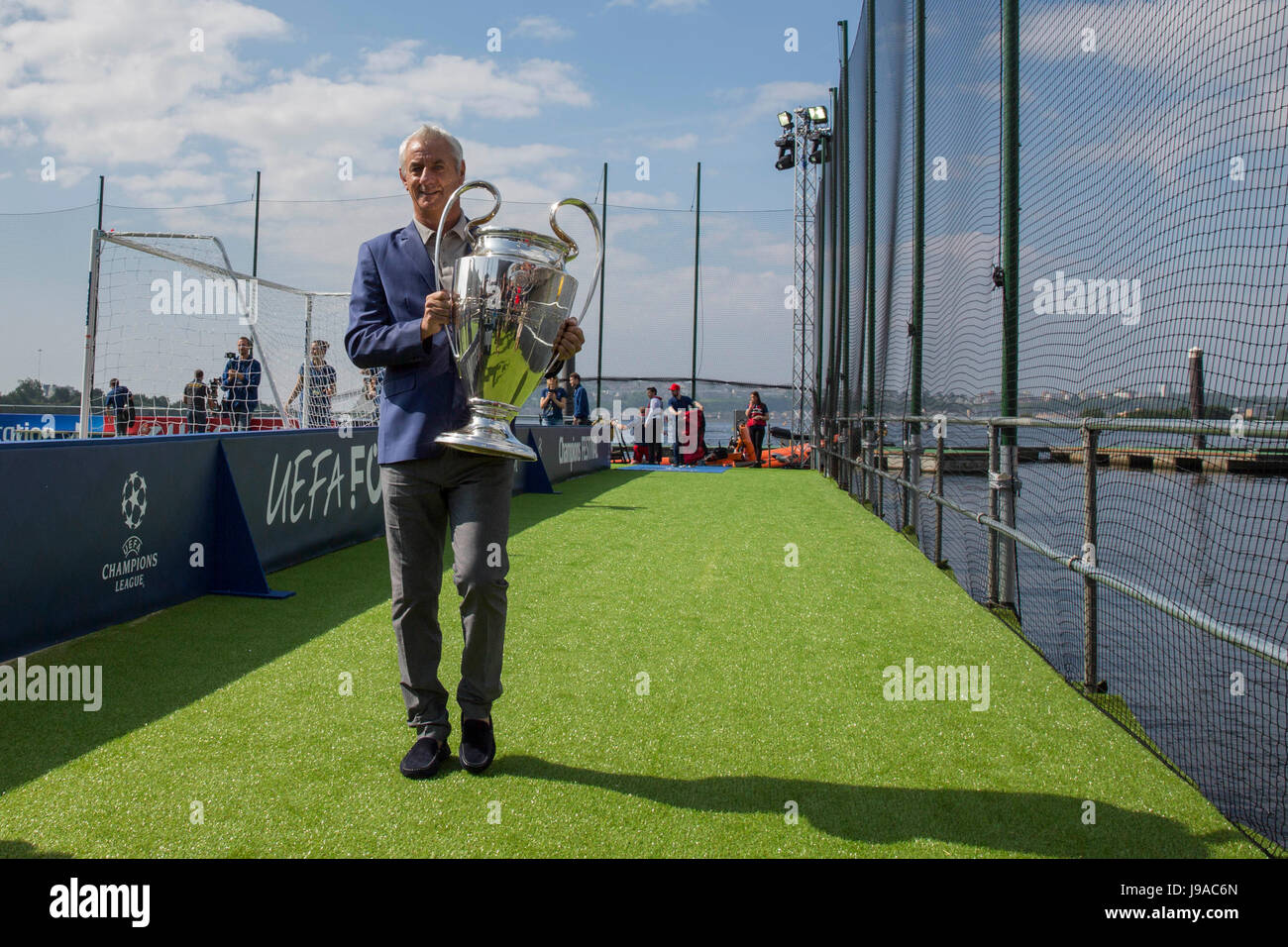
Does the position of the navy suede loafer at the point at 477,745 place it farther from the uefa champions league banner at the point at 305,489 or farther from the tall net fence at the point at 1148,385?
A: the uefa champions league banner at the point at 305,489

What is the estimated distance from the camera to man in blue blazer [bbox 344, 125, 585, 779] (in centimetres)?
241

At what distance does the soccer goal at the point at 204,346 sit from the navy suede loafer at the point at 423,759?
4.54 m

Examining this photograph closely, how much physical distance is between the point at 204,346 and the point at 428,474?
718 centimetres

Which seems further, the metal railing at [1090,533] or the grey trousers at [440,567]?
the grey trousers at [440,567]

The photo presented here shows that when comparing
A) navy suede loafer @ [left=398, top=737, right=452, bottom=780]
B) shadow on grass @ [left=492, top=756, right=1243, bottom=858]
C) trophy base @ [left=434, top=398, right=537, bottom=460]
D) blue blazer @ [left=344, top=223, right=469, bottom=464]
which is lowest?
shadow on grass @ [left=492, top=756, right=1243, bottom=858]

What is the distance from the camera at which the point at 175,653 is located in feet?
12.2

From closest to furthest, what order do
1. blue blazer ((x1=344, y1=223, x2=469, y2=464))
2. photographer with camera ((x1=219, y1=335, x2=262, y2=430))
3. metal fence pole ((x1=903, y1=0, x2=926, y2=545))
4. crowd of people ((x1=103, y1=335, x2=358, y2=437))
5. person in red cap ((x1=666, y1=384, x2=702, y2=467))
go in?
blue blazer ((x1=344, y1=223, x2=469, y2=464)) < metal fence pole ((x1=903, y1=0, x2=926, y2=545)) < crowd of people ((x1=103, y1=335, x2=358, y2=437)) < photographer with camera ((x1=219, y1=335, x2=262, y2=430)) < person in red cap ((x1=666, y1=384, x2=702, y2=467))

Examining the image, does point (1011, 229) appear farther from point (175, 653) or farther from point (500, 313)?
point (175, 653)

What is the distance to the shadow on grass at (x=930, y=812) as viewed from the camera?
2154 millimetres

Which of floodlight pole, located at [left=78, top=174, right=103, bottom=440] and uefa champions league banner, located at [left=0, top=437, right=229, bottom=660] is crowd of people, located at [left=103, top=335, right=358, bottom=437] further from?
uefa champions league banner, located at [left=0, top=437, right=229, bottom=660]

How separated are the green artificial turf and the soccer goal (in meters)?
3.12

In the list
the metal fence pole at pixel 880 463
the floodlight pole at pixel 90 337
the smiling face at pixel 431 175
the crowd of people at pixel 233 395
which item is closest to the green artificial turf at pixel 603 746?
the smiling face at pixel 431 175

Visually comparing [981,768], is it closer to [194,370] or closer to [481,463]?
[481,463]

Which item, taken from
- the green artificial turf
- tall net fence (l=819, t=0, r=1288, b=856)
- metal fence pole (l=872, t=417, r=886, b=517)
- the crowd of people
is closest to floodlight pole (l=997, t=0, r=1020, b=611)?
tall net fence (l=819, t=0, r=1288, b=856)
